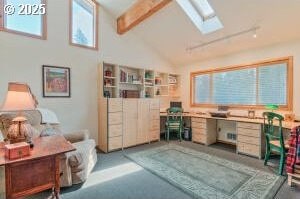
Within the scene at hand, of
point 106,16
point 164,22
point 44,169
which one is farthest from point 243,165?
point 106,16

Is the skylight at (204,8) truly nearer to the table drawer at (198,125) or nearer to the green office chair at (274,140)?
the green office chair at (274,140)

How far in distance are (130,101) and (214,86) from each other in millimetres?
2439

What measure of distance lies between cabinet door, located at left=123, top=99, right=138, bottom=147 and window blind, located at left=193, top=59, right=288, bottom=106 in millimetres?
2124

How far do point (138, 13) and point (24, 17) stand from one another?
2.15 m

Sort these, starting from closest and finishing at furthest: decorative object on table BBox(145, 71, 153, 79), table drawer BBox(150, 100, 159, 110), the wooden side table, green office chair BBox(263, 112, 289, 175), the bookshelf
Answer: the wooden side table
green office chair BBox(263, 112, 289, 175)
the bookshelf
table drawer BBox(150, 100, 159, 110)
decorative object on table BBox(145, 71, 153, 79)

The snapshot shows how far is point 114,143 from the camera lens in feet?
12.8

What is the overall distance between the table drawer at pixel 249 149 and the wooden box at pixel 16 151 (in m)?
3.76

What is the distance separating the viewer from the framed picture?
3435mm

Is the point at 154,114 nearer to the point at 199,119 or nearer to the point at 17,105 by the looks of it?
the point at 199,119

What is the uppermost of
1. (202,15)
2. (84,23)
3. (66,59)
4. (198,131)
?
(202,15)

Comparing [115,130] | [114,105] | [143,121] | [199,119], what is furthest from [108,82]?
Result: [199,119]

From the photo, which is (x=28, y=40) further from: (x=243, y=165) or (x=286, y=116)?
(x=286, y=116)

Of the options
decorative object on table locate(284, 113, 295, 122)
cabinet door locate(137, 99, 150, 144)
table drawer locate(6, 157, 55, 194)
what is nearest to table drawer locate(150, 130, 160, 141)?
cabinet door locate(137, 99, 150, 144)

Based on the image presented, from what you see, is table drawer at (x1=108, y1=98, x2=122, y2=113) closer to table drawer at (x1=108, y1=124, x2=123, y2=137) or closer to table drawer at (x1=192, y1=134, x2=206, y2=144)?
table drawer at (x1=108, y1=124, x2=123, y2=137)
